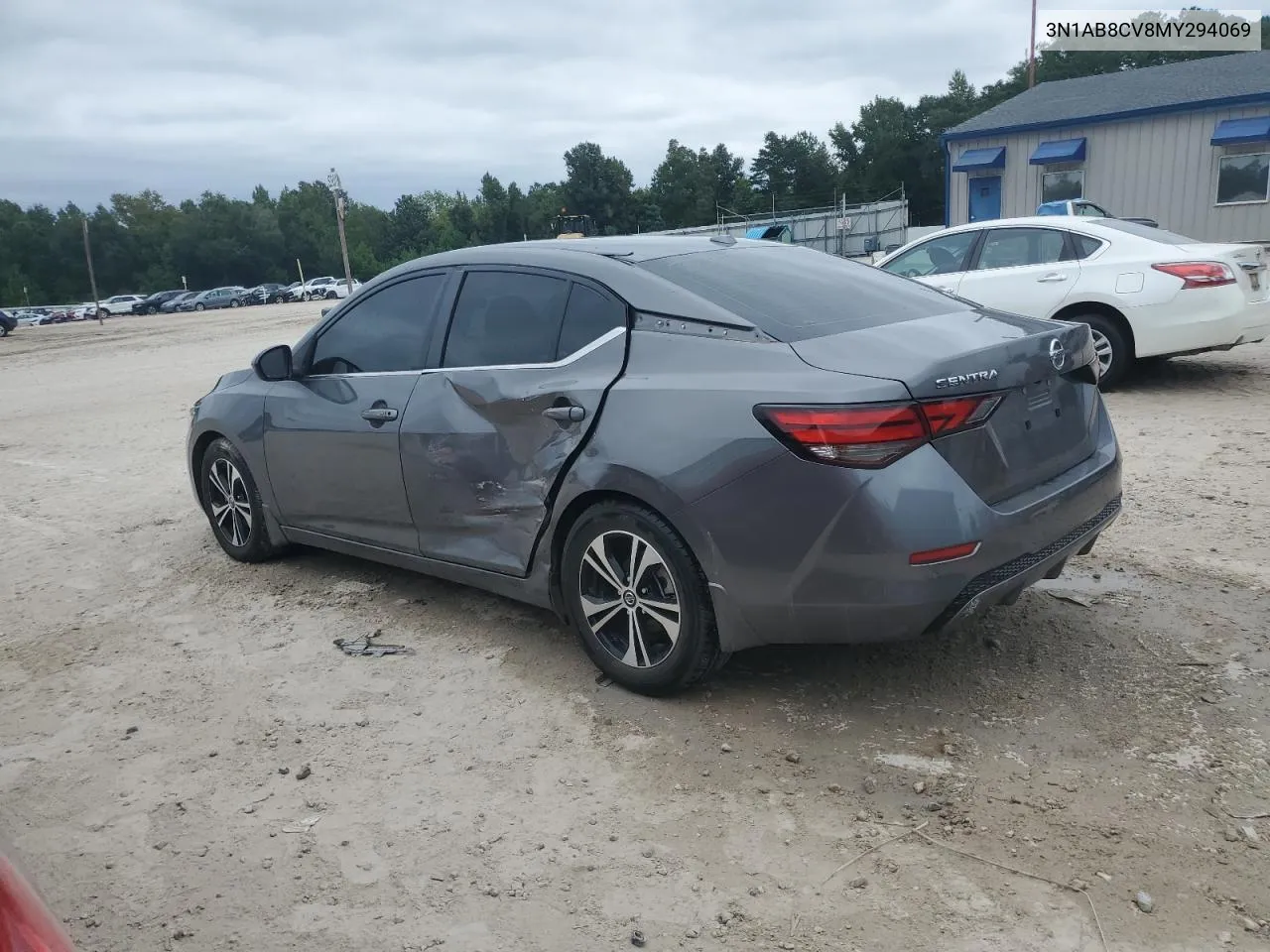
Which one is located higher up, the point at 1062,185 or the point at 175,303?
the point at 1062,185

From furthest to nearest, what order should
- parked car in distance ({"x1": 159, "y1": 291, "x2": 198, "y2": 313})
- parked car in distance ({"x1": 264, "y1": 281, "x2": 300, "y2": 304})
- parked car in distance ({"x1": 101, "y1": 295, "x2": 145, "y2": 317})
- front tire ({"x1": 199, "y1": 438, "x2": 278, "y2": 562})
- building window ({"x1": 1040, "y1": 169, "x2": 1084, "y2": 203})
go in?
parked car in distance ({"x1": 101, "y1": 295, "x2": 145, "y2": 317}), parked car in distance ({"x1": 264, "y1": 281, "x2": 300, "y2": 304}), parked car in distance ({"x1": 159, "y1": 291, "x2": 198, "y2": 313}), building window ({"x1": 1040, "y1": 169, "x2": 1084, "y2": 203}), front tire ({"x1": 199, "y1": 438, "x2": 278, "y2": 562})

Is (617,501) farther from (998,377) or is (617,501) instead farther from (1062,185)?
(1062,185)

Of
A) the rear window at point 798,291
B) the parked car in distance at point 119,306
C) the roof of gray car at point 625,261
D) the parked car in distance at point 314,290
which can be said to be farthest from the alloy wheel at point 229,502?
the parked car in distance at point 119,306

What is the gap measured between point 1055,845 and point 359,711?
2.40 meters

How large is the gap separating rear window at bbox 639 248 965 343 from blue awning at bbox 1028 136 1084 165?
26359 mm

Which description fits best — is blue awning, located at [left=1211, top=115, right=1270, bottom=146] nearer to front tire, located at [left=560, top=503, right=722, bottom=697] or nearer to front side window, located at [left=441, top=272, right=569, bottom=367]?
front side window, located at [left=441, top=272, right=569, bottom=367]

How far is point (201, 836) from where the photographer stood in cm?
311

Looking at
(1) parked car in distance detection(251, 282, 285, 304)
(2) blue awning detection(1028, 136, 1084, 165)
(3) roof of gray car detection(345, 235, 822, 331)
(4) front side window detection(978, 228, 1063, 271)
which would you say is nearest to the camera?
(3) roof of gray car detection(345, 235, 822, 331)

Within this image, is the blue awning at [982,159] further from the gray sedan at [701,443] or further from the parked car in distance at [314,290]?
the parked car in distance at [314,290]

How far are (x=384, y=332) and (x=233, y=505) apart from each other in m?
1.62

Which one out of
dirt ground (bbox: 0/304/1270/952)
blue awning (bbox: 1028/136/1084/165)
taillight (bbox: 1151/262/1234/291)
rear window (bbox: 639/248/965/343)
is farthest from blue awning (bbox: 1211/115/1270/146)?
rear window (bbox: 639/248/965/343)

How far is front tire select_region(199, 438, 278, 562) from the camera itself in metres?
5.48

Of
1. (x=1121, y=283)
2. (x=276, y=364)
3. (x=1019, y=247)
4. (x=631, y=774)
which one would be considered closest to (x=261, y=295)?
(x=1019, y=247)

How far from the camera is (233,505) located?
18.6ft
